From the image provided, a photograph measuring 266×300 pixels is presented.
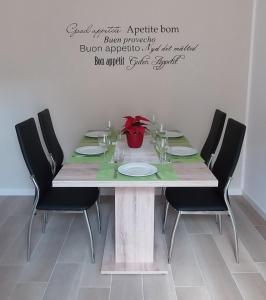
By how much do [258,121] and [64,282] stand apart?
2083 millimetres

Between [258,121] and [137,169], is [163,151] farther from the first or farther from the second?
[258,121]

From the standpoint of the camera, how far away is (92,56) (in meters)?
3.10

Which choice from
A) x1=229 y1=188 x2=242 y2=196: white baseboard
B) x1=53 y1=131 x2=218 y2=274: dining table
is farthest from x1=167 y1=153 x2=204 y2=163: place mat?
x1=229 y1=188 x2=242 y2=196: white baseboard

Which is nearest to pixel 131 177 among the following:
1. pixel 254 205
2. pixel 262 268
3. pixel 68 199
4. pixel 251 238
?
pixel 68 199

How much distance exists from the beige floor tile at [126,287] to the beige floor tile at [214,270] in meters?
0.41

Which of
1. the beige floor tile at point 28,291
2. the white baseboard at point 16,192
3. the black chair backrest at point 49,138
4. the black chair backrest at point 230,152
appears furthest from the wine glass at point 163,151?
the white baseboard at point 16,192

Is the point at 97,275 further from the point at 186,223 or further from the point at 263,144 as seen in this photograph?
the point at 263,144

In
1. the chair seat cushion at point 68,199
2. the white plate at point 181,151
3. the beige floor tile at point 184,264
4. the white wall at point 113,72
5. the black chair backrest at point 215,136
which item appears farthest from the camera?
the white wall at point 113,72

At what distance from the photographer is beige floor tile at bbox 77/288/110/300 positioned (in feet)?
6.34

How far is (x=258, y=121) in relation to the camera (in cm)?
301

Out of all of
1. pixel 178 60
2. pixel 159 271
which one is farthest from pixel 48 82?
pixel 159 271

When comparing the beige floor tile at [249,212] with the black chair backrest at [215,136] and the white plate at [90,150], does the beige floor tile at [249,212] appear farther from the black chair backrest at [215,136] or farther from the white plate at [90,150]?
the white plate at [90,150]

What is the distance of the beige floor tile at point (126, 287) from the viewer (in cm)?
194

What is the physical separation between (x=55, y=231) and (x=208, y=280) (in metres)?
1.25
